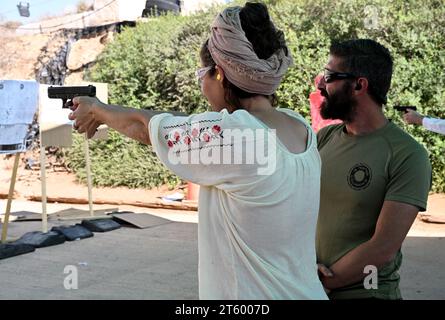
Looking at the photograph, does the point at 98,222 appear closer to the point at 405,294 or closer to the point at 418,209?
the point at 405,294

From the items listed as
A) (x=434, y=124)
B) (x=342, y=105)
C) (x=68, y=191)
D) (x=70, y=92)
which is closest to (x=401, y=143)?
(x=342, y=105)

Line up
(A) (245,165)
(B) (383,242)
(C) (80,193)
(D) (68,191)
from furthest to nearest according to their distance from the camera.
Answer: (D) (68,191)
(C) (80,193)
(B) (383,242)
(A) (245,165)

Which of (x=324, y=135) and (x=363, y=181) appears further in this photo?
(x=324, y=135)

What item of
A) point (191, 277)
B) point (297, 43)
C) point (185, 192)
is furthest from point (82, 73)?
point (191, 277)

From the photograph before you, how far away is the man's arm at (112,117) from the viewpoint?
62.4 inches

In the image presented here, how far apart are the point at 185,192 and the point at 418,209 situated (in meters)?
8.56

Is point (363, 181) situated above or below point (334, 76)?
below

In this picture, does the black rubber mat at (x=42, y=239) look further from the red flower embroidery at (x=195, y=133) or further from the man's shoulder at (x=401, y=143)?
the red flower embroidery at (x=195, y=133)

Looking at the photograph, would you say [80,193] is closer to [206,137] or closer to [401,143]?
[401,143]

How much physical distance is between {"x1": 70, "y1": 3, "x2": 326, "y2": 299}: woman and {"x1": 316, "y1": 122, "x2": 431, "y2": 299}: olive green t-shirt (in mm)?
454

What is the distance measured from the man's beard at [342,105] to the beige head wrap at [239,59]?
24.3 inches

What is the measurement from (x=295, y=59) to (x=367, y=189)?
8211 millimetres

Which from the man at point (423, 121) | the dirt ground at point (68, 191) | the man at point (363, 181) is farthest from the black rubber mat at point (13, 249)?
the man at point (363, 181)

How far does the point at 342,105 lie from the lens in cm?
215
